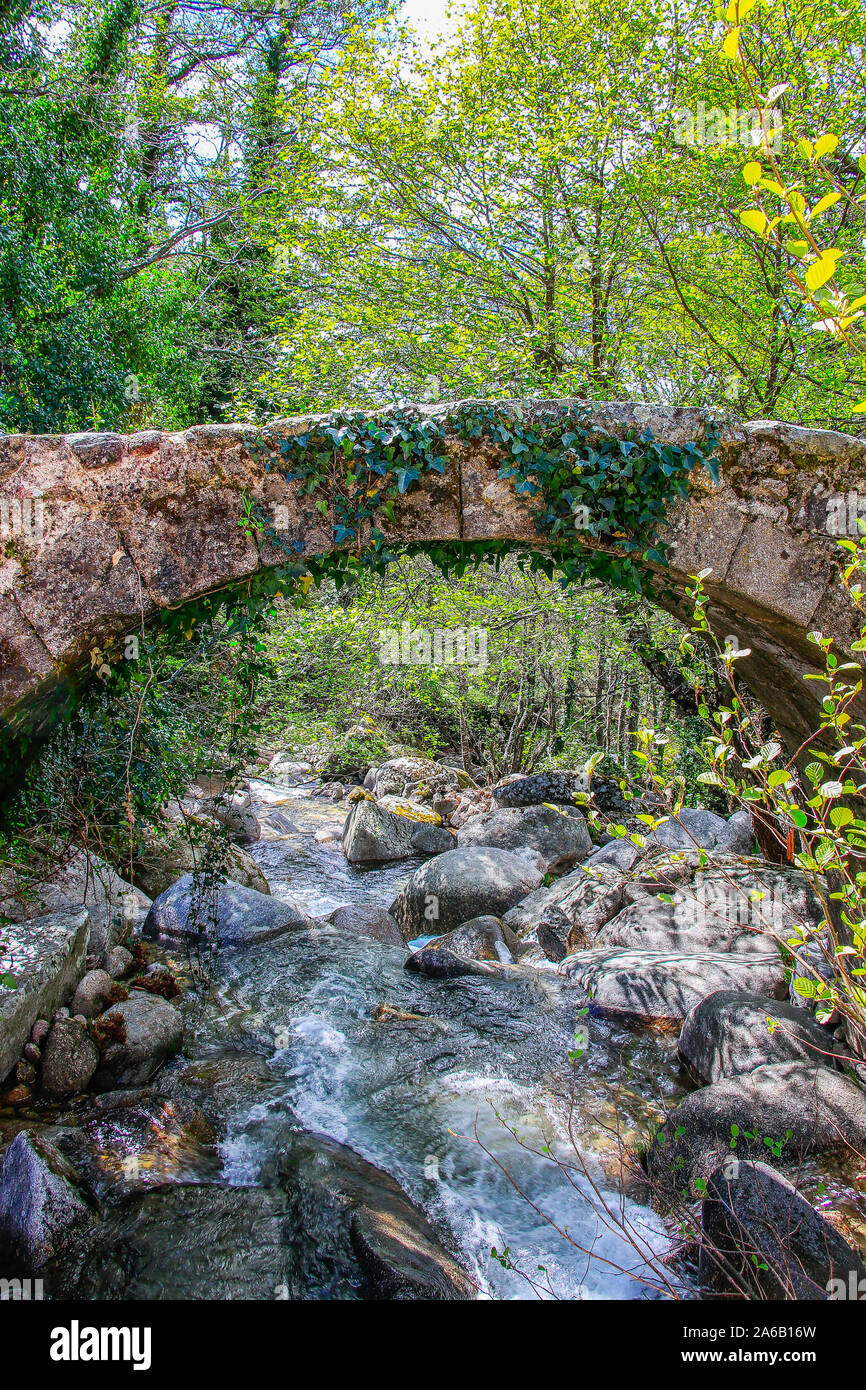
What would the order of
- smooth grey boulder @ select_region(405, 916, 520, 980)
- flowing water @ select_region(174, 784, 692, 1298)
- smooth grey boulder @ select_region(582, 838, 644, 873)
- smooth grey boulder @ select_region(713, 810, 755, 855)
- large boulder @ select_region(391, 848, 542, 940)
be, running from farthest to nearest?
smooth grey boulder @ select_region(713, 810, 755, 855)
smooth grey boulder @ select_region(582, 838, 644, 873)
large boulder @ select_region(391, 848, 542, 940)
smooth grey boulder @ select_region(405, 916, 520, 980)
flowing water @ select_region(174, 784, 692, 1298)

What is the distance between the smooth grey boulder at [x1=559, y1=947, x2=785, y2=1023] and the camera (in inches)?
192

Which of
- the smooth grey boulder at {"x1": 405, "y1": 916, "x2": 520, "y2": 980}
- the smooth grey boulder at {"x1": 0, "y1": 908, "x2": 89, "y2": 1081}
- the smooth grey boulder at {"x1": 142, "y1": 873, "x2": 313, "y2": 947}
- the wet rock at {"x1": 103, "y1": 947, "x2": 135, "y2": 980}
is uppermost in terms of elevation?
the smooth grey boulder at {"x1": 0, "y1": 908, "x2": 89, "y2": 1081}

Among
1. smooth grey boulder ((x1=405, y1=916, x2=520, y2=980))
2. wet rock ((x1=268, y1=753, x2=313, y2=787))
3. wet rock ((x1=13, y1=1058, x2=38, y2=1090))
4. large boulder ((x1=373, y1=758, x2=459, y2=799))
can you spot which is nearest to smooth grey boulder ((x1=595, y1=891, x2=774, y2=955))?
smooth grey boulder ((x1=405, y1=916, x2=520, y2=980))

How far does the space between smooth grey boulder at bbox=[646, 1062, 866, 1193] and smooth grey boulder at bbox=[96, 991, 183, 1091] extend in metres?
2.84

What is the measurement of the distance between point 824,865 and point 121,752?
4.68 meters

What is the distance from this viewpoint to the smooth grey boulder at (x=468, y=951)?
5844 millimetres

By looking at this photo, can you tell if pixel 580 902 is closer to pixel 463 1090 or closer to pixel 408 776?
pixel 463 1090

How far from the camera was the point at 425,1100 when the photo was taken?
434cm

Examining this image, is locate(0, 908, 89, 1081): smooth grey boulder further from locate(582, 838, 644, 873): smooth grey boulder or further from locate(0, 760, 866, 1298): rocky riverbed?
locate(582, 838, 644, 873): smooth grey boulder

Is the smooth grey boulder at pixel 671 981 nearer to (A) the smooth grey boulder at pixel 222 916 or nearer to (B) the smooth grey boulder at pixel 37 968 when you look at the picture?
(A) the smooth grey boulder at pixel 222 916

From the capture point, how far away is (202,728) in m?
5.75

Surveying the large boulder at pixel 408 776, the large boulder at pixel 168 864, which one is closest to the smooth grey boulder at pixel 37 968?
the large boulder at pixel 168 864

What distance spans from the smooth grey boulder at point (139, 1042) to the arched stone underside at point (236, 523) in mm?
1996
